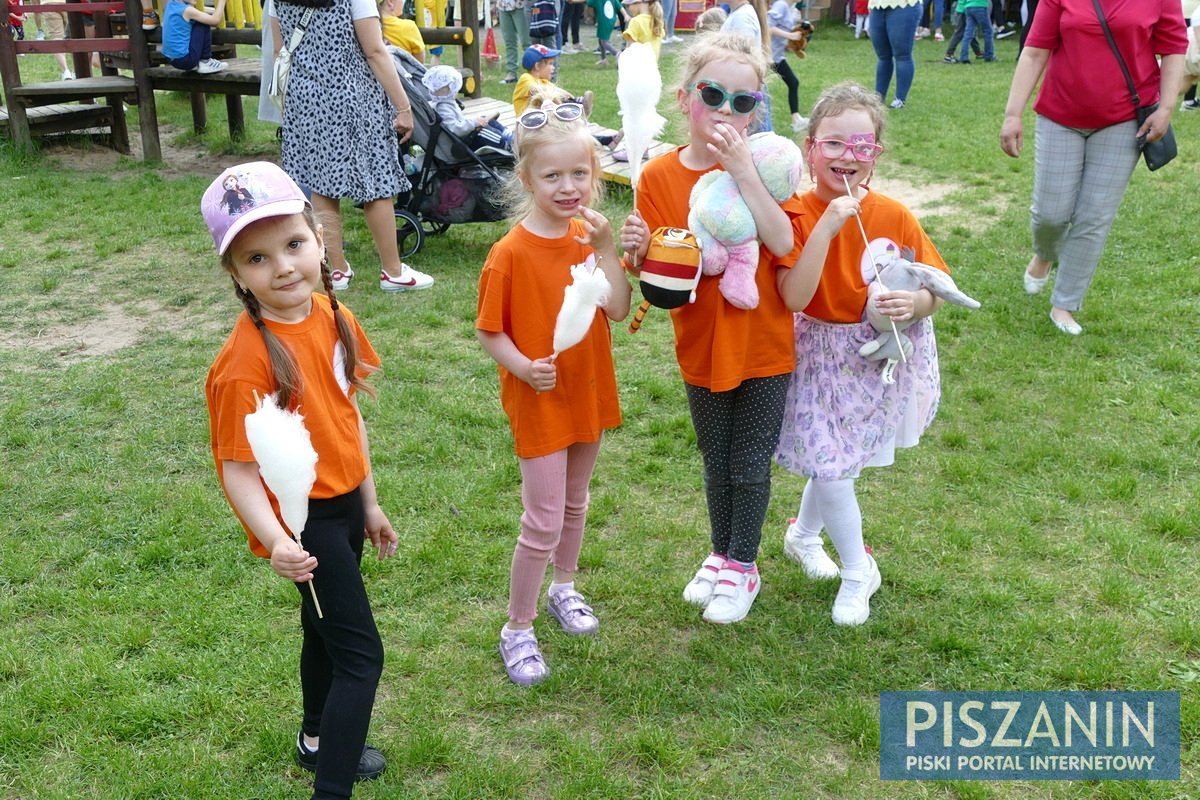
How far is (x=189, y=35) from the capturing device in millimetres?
9422

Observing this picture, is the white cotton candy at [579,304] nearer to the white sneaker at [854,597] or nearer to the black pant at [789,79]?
the white sneaker at [854,597]

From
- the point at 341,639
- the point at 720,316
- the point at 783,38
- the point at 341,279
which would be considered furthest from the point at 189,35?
the point at 341,639

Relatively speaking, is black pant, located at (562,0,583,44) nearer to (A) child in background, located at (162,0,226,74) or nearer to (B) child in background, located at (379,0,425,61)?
(A) child in background, located at (162,0,226,74)

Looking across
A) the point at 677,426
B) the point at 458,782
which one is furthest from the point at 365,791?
the point at 677,426

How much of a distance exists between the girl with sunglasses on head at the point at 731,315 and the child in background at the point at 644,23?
14.6ft

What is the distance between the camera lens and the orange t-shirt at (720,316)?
9.84ft

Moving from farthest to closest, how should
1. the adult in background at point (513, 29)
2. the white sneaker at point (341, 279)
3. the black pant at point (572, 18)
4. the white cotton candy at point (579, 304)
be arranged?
the black pant at point (572, 18), the adult in background at point (513, 29), the white sneaker at point (341, 279), the white cotton candy at point (579, 304)

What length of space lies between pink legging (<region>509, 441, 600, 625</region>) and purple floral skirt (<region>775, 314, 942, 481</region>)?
666mm

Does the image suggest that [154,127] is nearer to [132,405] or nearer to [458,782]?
[132,405]

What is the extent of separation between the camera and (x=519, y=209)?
2957 millimetres

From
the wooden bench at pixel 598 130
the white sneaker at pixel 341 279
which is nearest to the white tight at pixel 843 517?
the white sneaker at pixel 341 279

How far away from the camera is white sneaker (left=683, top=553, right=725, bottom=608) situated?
353 cm

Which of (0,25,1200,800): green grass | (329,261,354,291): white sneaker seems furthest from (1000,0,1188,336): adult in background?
(329,261,354,291): white sneaker

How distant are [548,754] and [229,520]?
1809 mm
